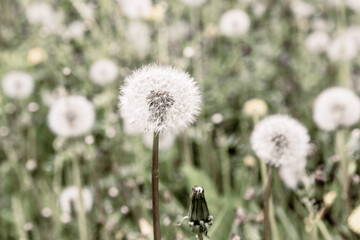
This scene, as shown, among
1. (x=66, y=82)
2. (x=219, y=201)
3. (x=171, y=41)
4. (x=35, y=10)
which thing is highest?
(x=35, y=10)

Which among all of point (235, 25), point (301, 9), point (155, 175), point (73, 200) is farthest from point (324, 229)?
point (301, 9)

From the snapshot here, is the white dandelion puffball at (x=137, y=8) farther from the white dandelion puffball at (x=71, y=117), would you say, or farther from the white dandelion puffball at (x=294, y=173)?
the white dandelion puffball at (x=294, y=173)

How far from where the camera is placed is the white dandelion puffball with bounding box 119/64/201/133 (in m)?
0.81

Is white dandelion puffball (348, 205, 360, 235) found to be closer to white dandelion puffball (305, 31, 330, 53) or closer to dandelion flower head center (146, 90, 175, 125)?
dandelion flower head center (146, 90, 175, 125)

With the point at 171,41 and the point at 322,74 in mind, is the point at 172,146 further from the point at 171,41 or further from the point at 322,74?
the point at 322,74

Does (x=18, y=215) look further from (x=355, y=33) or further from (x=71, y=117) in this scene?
(x=355, y=33)

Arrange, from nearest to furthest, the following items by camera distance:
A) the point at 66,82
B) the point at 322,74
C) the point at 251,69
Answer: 1. the point at 66,82
2. the point at 251,69
3. the point at 322,74

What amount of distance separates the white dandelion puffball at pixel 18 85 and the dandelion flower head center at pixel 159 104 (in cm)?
168

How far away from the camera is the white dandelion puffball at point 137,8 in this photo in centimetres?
238

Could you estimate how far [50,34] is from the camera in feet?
7.79

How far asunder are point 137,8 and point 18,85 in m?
0.71

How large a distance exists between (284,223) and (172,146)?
853mm

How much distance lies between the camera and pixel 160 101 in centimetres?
82

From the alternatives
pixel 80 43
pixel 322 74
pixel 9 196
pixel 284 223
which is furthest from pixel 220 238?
pixel 322 74
